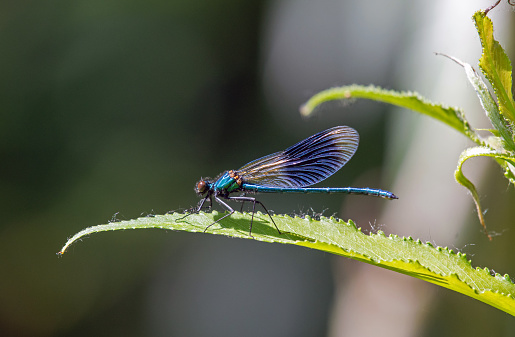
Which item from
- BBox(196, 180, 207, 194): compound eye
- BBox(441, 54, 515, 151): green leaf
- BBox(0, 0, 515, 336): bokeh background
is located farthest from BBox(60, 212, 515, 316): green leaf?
BBox(0, 0, 515, 336): bokeh background

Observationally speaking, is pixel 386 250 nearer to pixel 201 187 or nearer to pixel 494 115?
pixel 494 115

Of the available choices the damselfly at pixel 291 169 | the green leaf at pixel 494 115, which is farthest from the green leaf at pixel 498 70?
the damselfly at pixel 291 169

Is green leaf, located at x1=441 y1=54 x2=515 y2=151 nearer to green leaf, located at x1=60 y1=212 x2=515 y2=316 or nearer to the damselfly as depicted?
green leaf, located at x1=60 y1=212 x2=515 y2=316

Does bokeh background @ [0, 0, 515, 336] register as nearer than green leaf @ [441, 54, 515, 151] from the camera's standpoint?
No

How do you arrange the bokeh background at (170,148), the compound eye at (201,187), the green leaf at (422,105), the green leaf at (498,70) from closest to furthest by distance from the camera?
the green leaf at (498,70) < the green leaf at (422,105) < the compound eye at (201,187) < the bokeh background at (170,148)

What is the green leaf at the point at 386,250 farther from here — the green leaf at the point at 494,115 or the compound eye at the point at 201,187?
the compound eye at the point at 201,187
